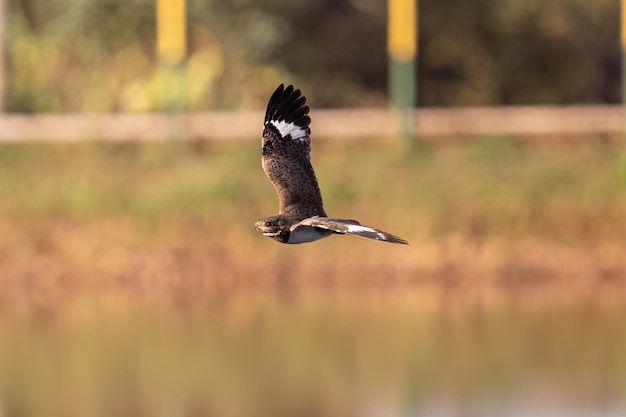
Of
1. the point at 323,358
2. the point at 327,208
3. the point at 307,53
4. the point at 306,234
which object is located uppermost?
the point at 307,53

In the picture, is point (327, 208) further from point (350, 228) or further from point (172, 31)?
point (350, 228)

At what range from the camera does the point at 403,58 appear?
23031 mm

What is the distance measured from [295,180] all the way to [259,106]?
40.8 feet

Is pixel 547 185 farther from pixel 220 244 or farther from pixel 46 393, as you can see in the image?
pixel 46 393

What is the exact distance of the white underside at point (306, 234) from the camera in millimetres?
9875

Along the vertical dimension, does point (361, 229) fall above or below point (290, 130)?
below

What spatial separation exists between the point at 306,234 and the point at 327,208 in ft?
32.6

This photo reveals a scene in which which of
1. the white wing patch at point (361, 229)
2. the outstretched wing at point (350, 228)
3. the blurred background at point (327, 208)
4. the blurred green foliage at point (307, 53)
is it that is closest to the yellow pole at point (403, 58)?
the blurred background at point (327, 208)

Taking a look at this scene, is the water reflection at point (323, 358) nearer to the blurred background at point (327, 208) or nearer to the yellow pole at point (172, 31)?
the blurred background at point (327, 208)

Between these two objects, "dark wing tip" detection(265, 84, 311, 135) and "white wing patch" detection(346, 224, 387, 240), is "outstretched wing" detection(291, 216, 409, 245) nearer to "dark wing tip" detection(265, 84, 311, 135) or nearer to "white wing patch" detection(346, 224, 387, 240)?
"white wing patch" detection(346, 224, 387, 240)

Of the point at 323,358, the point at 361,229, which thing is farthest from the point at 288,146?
the point at 323,358

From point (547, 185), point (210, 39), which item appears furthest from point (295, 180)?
point (210, 39)

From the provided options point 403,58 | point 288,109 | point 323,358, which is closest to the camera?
point 288,109

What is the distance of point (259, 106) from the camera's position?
77.5ft
